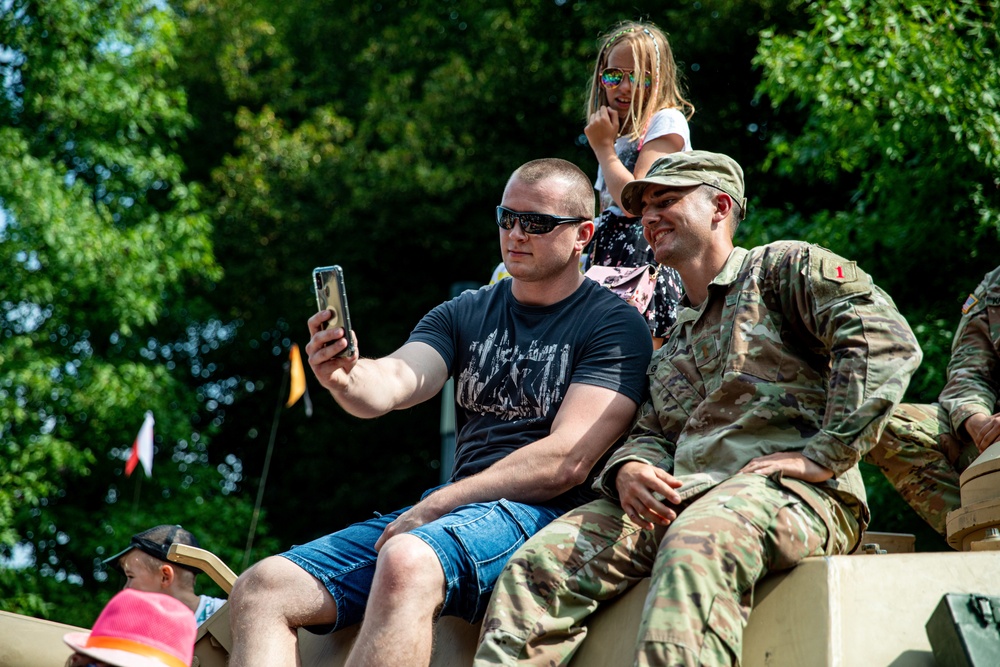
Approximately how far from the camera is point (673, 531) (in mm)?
3383

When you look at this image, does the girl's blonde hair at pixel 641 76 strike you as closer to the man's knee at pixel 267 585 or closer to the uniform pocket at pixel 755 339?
the uniform pocket at pixel 755 339

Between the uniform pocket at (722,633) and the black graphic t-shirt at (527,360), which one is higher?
the black graphic t-shirt at (527,360)

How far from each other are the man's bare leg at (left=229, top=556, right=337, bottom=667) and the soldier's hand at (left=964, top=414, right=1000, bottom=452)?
2402 mm

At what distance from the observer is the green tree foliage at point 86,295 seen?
54.2 ft

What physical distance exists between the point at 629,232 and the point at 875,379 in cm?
202

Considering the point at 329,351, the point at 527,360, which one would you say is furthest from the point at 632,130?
the point at 329,351

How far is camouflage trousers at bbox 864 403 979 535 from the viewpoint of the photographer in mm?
4613

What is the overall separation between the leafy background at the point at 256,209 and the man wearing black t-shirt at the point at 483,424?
7912 mm

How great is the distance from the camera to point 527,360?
446 centimetres

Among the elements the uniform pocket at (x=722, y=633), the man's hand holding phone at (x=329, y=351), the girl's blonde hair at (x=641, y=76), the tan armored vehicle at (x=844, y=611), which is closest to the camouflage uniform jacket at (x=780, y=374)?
the tan armored vehicle at (x=844, y=611)

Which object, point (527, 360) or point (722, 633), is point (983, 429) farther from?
point (722, 633)

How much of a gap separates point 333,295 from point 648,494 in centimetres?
114

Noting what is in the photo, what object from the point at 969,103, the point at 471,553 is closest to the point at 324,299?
the point at 471,553

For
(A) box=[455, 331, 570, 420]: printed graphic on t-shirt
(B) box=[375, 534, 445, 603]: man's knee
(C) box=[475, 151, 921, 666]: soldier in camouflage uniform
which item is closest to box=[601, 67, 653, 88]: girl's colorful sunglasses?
(C) box=[475, 151, 921, 666]: soldier in camouflage uniform
